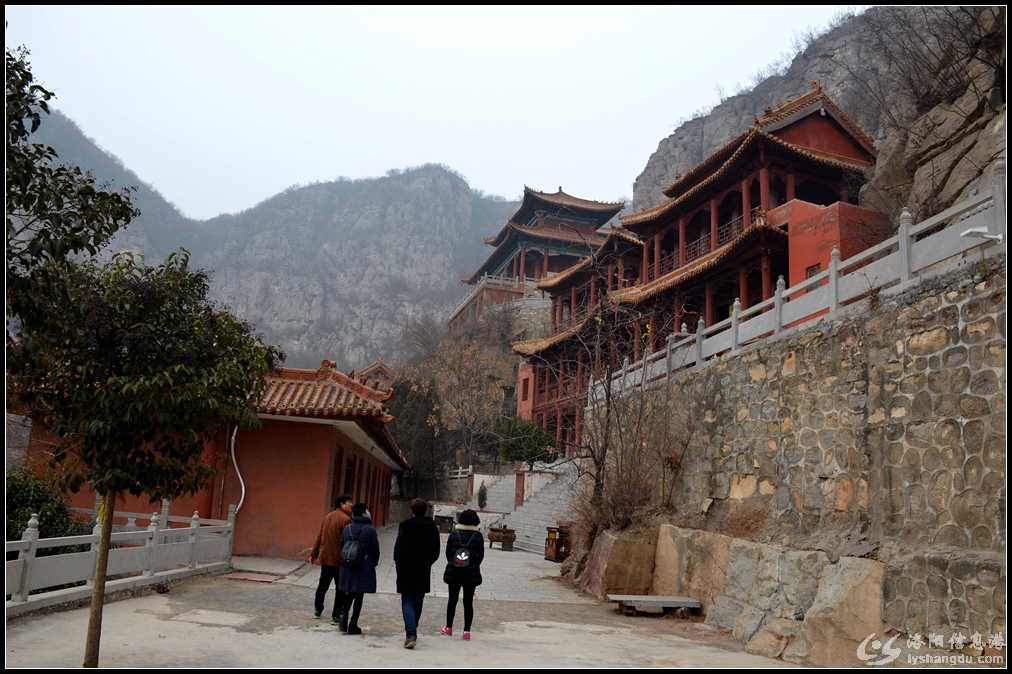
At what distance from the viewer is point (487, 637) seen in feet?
25.5

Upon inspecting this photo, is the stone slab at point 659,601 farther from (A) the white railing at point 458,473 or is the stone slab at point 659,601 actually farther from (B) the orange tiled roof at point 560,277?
(B) the orange tiled roof at point 560,277

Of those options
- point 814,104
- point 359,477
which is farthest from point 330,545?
point 814,104

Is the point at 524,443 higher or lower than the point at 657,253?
lower

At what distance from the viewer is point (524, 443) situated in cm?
2800

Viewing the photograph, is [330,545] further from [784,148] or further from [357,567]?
[784,148]

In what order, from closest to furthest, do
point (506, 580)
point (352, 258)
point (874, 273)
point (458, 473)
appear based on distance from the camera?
point (874, 273) < point (506, 580) < point (458, 473) < point (352, 258)

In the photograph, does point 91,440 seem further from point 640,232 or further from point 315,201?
point 315,201

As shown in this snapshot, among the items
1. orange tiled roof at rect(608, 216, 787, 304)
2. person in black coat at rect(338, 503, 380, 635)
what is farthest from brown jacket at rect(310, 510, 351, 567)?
orange tiled roof at rect(608, 216, 787, 304)

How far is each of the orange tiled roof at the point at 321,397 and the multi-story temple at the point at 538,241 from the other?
112 feet

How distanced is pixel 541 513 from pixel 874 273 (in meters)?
15.2

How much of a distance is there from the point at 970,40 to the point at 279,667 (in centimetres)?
1975

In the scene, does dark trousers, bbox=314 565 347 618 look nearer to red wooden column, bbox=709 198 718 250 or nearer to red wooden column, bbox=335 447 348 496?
red wooden column, bbox=335 447 348 496

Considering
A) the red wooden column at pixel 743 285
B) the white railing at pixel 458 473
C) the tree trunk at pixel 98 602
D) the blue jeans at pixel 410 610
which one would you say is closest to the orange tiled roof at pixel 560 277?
the white railing at pixel 458 473

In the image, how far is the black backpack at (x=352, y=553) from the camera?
7.13m
